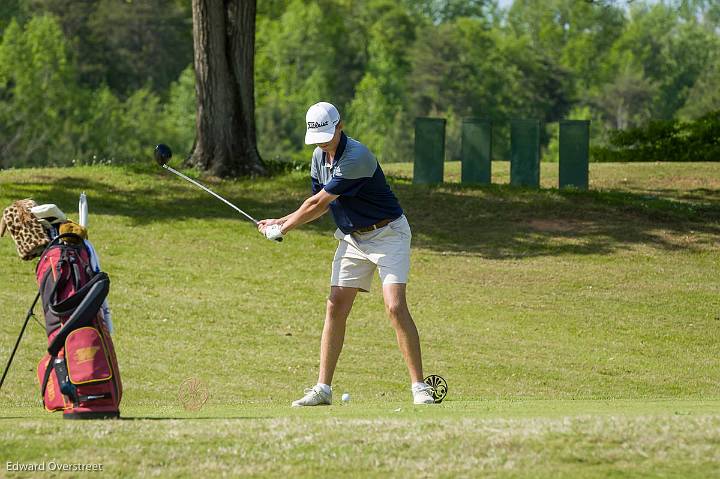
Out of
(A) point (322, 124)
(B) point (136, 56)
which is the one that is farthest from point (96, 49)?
(A) point (322, 124)

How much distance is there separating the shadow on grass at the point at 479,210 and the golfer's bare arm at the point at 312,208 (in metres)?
11.2

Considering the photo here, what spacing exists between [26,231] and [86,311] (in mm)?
971

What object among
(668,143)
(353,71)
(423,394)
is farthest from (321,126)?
(353,71)

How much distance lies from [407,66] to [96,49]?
109 ft

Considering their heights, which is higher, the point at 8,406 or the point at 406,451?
the point at 406,451

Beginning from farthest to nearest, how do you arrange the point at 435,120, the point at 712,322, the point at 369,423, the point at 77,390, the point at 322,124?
1. the point at 435,120
2. the point at 712,322
3. the point at 322,124
4. the point at 77,390
5. the point at 369,423

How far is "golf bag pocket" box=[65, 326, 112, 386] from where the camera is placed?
8.32 metres

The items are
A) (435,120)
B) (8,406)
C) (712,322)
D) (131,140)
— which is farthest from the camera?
(131,140)

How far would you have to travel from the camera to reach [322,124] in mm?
9758

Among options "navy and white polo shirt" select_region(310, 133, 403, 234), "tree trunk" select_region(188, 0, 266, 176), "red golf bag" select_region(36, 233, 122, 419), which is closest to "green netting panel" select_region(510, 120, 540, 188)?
"tree trunk" select_region(188, 0, 266, 176)

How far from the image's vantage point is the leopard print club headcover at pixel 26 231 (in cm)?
895

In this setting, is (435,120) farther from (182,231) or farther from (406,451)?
(406,451)

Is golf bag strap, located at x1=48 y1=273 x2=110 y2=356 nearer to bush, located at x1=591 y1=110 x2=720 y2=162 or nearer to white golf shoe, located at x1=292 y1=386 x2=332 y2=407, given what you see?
white golf shoe, located at x1=292 y1=386 x2=332 y2=407

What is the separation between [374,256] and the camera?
10172mm
